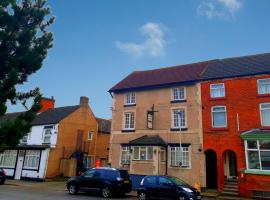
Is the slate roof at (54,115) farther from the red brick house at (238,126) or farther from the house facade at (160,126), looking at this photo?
the red brick house at (238,126)

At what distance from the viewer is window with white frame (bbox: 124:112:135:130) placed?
2641 cm

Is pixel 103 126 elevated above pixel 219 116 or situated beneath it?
elevated above

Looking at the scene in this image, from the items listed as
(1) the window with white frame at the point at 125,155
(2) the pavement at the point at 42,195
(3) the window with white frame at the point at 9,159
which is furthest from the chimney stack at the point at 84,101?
(2) the pavement at the point at 42,195

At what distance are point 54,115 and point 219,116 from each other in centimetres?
2167

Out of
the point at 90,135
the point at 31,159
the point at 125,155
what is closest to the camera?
the point at 125,155

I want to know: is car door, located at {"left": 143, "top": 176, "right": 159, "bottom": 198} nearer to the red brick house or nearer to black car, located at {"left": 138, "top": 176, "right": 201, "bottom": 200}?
black car, located at {"left": 138, "top": 176, "right": 201, "bottom": 200}

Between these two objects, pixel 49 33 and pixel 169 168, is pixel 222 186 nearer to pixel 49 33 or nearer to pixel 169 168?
pixel 169 168

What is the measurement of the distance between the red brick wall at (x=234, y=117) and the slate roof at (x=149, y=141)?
3990 mm

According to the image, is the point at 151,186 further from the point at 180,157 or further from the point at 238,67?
the point at 238,67

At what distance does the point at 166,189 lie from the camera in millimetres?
15961

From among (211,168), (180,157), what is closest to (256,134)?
(211,168)

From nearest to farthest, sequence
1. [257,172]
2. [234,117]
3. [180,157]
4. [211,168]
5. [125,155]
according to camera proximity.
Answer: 1. [257,172]
2. [234,117]
3. [180,157]
4. [211,168]
5. [125,155]

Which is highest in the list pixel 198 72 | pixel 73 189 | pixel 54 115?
pixel 198 72

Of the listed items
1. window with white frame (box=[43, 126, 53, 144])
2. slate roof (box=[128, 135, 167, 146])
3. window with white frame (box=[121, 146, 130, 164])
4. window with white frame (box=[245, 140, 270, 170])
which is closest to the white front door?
window with white frame (box=[43, 126, 53, 144])
